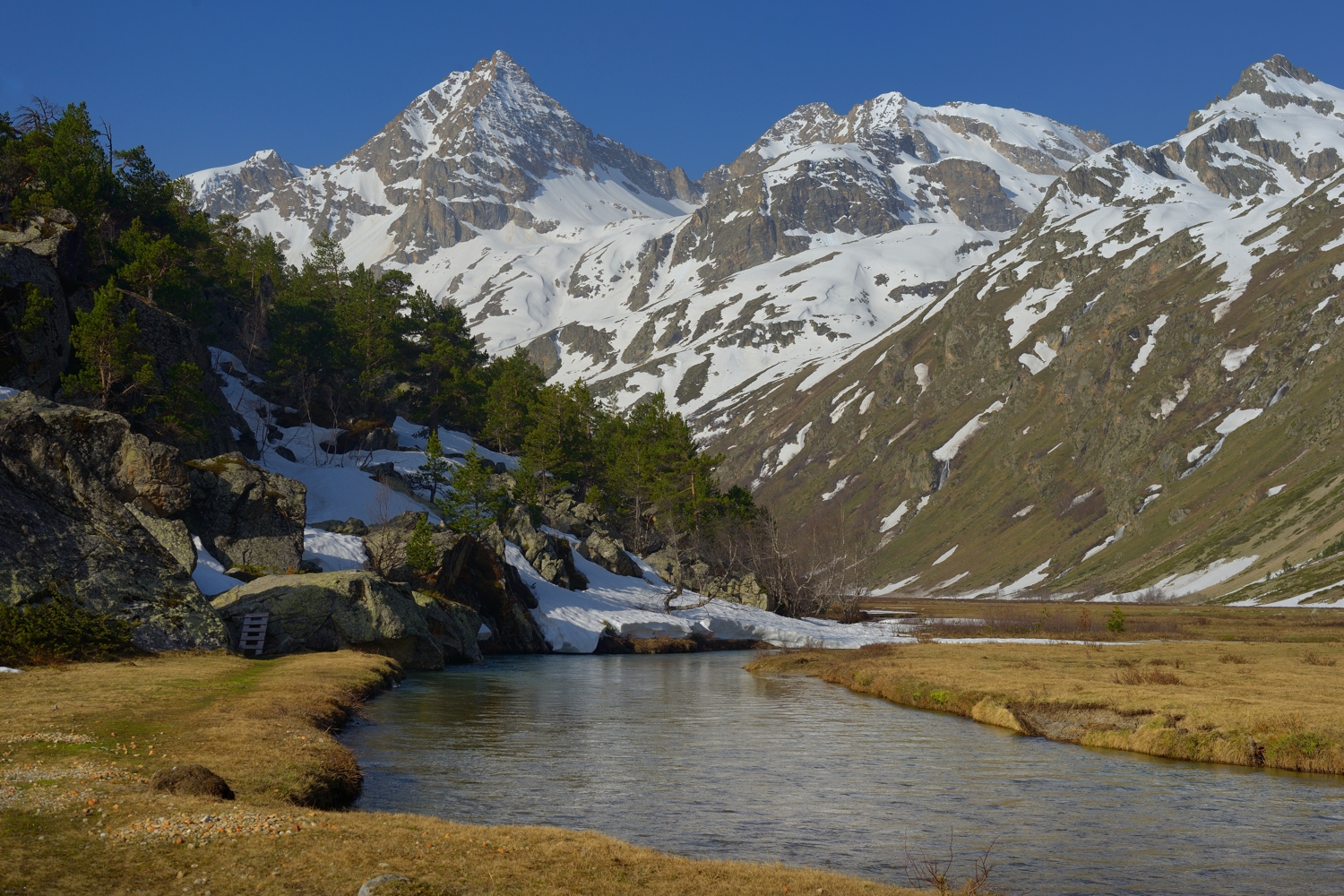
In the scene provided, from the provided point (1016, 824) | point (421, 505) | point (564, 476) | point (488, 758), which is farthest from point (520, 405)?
point (1016, 824)

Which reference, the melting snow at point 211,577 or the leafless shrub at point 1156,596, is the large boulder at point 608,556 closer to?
the melting snow at point 211,577

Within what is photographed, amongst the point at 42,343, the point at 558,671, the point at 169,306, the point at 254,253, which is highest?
the point at 254,253

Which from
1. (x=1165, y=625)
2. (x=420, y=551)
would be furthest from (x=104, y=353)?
(x=1165, y=625)

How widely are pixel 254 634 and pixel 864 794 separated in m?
39.0

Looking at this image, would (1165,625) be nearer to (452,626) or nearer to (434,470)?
(434,470)

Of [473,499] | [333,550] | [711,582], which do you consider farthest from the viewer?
[711,582]

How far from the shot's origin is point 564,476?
434 feet

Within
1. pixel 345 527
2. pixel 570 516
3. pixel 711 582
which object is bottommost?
pixel 711 582

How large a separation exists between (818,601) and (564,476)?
37.0 metres

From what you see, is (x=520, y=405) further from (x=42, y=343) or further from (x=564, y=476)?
(x=42, y=343)

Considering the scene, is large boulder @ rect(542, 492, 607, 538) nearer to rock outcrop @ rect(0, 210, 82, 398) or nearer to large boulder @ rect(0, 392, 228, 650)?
rock outcrop @ rect(0, 210, 82, 398)

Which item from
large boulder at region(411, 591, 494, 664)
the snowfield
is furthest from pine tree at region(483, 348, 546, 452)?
large boulder at region(411, 591, 494, 664)

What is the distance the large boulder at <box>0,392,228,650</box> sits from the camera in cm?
4009

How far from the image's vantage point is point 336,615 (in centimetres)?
5962
